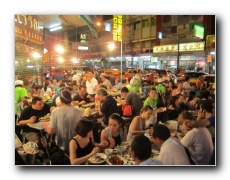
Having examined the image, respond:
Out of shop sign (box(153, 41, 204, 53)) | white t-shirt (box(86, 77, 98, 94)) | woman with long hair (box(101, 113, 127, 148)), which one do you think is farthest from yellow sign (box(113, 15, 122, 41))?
woman with long hair (box(101, 113, 127, 148))

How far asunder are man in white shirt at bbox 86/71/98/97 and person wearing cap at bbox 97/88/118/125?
8 cm

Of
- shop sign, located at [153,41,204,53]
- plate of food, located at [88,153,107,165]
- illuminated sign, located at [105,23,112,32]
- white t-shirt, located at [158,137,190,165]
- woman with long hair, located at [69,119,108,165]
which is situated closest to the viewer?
white t-shirt, located at [158,137,190,165]

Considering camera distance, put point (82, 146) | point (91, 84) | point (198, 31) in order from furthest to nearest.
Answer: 1. point (91, 84)
2. point (198, 31)
3. point (82, 146)

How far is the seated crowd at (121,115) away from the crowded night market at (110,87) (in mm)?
13

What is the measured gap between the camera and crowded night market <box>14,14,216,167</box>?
2.79 metres

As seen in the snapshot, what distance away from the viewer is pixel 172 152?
7.79ft

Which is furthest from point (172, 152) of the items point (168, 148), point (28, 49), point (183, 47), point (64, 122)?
point (28, 49)

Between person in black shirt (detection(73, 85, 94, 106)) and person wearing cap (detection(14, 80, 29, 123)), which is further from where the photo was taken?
person in black shirt (detection(73, 85, 94, 106))

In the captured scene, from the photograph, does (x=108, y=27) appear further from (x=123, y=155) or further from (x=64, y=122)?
(x=123, y=155)

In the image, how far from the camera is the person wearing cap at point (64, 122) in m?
2.85

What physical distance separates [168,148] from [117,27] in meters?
1.70

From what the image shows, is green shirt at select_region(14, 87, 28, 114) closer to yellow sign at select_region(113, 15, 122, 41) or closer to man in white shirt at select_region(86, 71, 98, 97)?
man in white shirt at select_region(86, 71, 98, 97)
